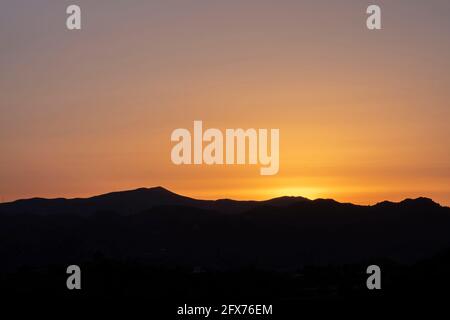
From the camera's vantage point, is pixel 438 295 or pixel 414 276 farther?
pixel 414 276

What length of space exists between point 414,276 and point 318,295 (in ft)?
46.3

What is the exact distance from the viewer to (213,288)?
12419 cm
